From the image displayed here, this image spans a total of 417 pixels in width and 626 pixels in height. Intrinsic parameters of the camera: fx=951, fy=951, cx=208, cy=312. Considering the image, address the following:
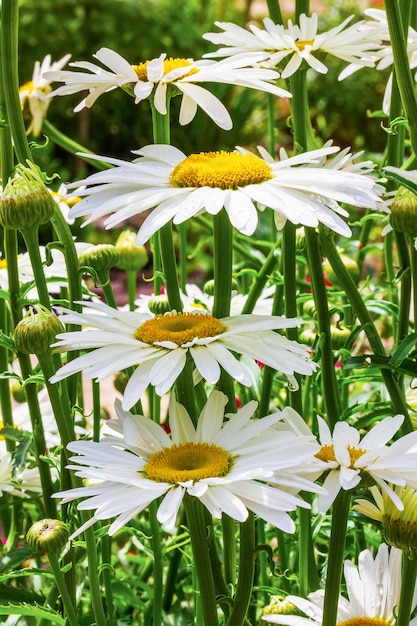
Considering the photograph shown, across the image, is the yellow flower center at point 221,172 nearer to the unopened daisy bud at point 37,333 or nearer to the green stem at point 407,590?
the unopened daisy bud at point 37,333

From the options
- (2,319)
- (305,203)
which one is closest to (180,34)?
(2,319)

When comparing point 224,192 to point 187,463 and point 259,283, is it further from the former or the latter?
point 259,283

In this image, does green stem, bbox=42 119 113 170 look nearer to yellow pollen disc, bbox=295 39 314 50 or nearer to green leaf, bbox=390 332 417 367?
yellow pollen disc, bbox=295 39 314 50

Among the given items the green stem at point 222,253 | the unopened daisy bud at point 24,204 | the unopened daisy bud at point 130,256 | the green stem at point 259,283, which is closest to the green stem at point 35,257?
the unopened daisy bud at point 24,204

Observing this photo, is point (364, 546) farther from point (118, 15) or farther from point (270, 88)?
point (118, 15)

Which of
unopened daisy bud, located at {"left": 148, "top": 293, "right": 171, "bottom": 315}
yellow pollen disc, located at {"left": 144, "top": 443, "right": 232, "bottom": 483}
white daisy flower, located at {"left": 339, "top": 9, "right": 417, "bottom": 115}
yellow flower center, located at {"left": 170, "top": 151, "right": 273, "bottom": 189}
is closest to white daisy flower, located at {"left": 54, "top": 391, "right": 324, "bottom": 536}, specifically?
yellow pollen disc, located at {"left": 144, "top": 443, "right": 232, "bottom": 483}

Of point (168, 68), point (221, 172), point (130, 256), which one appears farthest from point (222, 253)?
point (130, 256)
